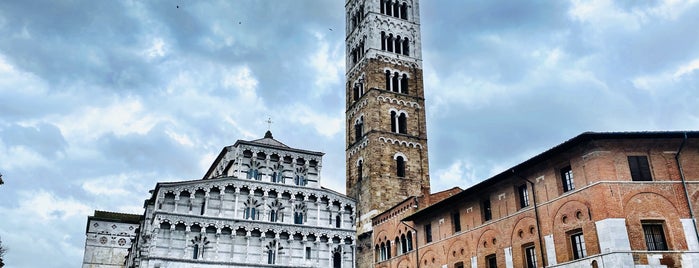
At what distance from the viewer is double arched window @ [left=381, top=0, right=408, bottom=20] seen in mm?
56184

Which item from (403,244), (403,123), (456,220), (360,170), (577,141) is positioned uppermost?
(403,123)

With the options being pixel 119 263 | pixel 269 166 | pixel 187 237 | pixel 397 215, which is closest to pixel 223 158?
pixel 269 166

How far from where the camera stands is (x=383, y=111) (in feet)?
165

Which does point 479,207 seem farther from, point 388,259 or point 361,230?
point 361,230

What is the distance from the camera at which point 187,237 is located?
3950cm

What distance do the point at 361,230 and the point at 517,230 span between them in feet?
63.5

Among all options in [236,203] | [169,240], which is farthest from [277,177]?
[169,240]

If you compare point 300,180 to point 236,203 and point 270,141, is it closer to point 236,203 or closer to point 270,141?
point 270,141

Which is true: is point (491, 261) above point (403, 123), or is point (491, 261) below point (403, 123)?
below

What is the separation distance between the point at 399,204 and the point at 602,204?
19.4m

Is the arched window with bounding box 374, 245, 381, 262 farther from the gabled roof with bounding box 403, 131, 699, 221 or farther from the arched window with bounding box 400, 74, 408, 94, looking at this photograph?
the arched window with bounding box 400, 74, 408, 94

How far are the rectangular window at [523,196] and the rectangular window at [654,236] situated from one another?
19.8 ft

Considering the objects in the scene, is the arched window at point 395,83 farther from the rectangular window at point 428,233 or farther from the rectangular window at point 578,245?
the rectangular window at point 578,245

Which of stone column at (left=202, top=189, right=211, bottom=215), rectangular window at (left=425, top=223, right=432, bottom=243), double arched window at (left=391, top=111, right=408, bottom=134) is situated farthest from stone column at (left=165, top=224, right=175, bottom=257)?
A: double arched window at (left=391, top=111, right=408, bottom=134)
